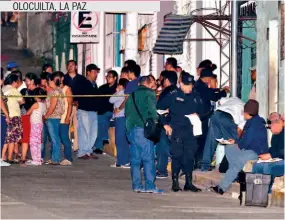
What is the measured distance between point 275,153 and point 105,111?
976 centimetres

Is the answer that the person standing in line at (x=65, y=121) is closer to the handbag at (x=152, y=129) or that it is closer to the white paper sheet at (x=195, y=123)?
the white paper sheet at (x=195, y=123)

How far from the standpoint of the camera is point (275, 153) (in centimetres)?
1925

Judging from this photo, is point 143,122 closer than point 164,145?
Yes

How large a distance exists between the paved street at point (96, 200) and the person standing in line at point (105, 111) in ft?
14.1

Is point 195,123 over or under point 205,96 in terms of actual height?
under

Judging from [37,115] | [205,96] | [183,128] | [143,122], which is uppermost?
[205,96]

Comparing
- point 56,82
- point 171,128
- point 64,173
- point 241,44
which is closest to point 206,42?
point 241,44

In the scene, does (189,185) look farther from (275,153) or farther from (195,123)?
(275,153)

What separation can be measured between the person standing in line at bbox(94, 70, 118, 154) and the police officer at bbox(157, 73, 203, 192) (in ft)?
23.4

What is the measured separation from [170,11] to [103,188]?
17055 millimetres

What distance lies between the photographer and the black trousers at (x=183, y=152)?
20.9 metres
